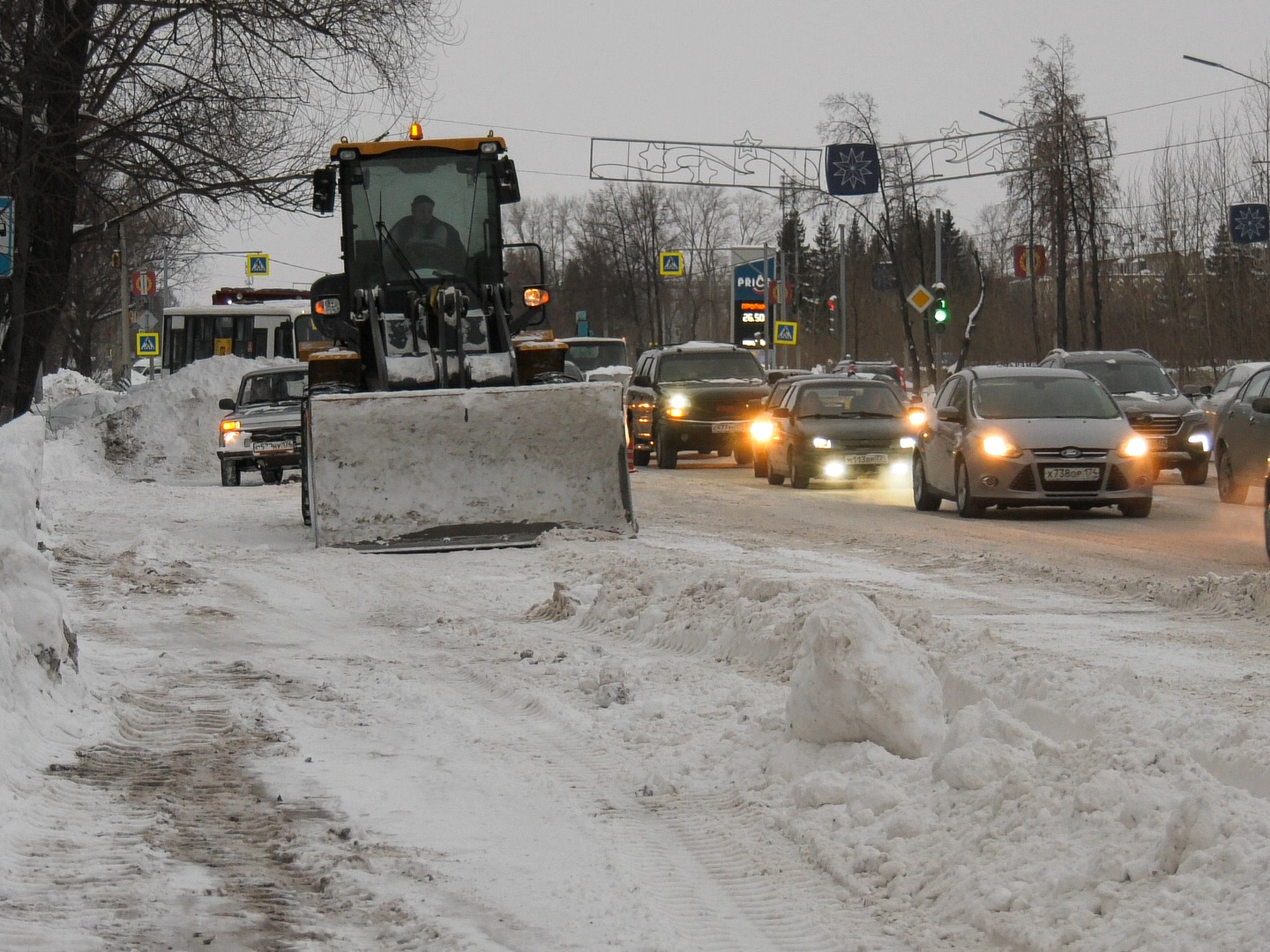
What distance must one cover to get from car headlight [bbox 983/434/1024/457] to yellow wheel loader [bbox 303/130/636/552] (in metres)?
4.31

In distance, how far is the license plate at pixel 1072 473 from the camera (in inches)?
643

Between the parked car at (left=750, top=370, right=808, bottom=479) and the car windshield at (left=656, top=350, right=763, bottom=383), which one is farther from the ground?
the car windshield at (left=656, top=350, right=763, bottom=383)

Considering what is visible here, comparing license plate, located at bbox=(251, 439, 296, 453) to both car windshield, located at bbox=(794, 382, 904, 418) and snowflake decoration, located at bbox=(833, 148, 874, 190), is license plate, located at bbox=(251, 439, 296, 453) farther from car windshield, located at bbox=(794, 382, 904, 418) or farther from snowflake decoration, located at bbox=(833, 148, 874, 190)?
snowflake decoration, located at bbox=(833, 148, 874, 190)

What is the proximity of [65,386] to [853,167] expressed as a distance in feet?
88.7

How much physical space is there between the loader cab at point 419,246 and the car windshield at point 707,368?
40.6 ft

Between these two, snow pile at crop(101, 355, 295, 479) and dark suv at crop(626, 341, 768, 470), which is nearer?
dark suv at crop(626, 341, 768, 470)

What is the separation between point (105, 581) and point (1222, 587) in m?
7.16

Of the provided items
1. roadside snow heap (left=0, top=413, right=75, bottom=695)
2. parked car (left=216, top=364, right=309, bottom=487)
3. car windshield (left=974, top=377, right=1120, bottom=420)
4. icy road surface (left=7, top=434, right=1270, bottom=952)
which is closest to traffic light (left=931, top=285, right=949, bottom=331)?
parked car (left=216, top=364, right=309, bottom=487)

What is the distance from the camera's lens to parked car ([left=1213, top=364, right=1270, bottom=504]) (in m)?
17.3

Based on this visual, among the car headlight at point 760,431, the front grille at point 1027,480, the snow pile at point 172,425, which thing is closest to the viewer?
the front grille at point 1027,480

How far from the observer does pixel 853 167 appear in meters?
38.2

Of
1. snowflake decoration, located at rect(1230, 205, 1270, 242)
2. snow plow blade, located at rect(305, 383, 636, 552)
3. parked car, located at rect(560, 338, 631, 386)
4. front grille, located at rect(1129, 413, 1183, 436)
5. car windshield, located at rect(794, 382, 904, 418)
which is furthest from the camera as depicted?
parked car, located at rect(560, 338, 631, 386)

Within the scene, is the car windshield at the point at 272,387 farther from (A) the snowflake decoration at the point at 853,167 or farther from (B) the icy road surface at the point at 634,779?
(A) the snowflake decoration at the point at 853,167

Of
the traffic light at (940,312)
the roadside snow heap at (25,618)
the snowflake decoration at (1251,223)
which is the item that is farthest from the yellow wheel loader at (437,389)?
the traffic light at (940,312)
